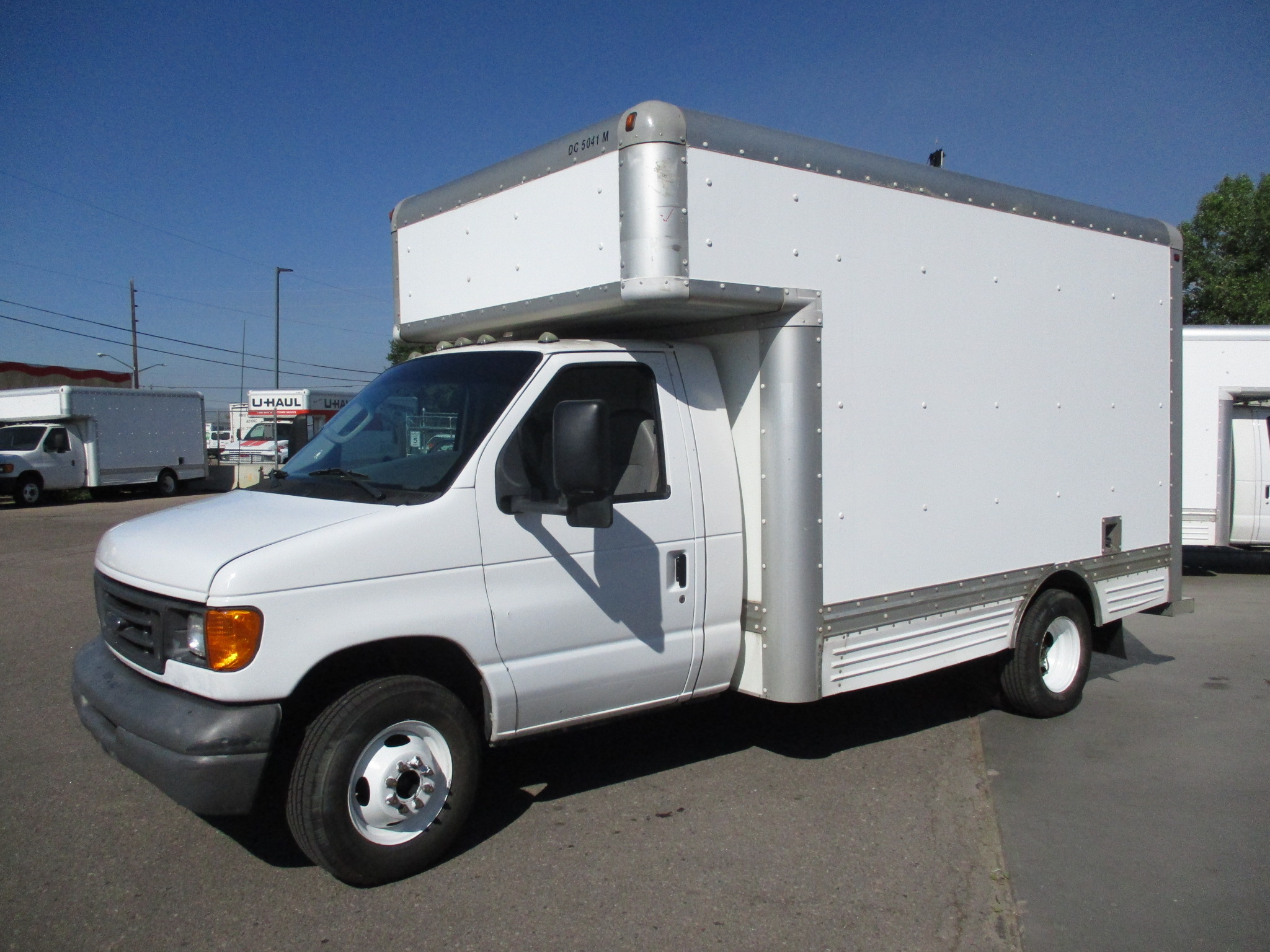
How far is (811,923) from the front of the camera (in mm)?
3801

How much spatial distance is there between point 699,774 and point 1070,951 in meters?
2.10

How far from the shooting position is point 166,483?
2898cm

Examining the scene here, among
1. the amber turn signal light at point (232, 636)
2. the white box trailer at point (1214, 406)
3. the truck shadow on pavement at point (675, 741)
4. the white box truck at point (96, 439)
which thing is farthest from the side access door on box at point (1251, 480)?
the white box truck at point (96, 439)

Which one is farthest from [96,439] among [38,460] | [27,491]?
[27,491]

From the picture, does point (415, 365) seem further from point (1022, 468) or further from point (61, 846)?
point (1022, 468)

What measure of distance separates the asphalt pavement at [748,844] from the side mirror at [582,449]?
1.56 meters

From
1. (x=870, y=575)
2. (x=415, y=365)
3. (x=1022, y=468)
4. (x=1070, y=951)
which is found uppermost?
(x=415, y=365)

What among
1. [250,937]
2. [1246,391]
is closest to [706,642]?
[250,937]

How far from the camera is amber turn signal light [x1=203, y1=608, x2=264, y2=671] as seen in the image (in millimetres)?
3617

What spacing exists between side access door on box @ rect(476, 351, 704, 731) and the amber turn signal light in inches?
37.1

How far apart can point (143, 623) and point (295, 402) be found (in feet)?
106

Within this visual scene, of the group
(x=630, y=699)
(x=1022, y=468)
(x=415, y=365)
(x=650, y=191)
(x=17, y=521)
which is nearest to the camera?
(x=650, y=191)

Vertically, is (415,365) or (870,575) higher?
(415,365)

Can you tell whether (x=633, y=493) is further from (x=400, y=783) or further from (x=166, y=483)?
(x=166, y=483)
